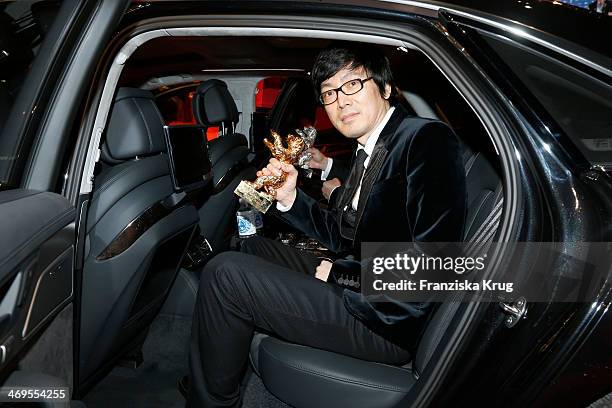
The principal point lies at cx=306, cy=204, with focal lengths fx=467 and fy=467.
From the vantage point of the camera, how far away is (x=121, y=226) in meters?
1.62

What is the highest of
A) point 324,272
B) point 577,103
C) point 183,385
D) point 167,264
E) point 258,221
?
point 577,103

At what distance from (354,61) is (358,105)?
0.15 meters

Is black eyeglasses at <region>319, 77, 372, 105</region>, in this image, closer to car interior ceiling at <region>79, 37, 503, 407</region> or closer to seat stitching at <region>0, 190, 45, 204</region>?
car interior ceiling at <region>79, 37, 503, 407</region>

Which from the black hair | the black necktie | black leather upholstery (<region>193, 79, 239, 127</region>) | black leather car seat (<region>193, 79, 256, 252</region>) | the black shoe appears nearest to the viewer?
the black hair

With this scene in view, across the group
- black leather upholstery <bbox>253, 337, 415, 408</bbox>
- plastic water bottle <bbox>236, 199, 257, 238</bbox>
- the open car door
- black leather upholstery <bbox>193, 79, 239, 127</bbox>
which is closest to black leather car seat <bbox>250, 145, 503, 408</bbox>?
black leather upholstery <bbox>253, 337, 415, 408</bbox>

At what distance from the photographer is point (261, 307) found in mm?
1515

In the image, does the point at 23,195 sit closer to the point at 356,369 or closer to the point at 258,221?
the point at 356,369

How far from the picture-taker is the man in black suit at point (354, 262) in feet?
4.37

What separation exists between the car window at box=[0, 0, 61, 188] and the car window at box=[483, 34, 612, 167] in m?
1.25

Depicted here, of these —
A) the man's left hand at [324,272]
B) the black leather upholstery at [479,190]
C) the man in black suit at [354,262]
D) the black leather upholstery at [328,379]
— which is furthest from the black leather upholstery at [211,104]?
the black leather upholstery at [328,379]

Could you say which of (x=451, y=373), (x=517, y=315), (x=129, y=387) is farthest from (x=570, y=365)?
(x=129, y=387)

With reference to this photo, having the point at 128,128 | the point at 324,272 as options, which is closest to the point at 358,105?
the point at 324,272

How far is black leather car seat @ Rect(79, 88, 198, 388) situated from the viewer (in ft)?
5.28

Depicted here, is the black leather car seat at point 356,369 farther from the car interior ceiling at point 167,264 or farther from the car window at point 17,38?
the car window at point 17,38
